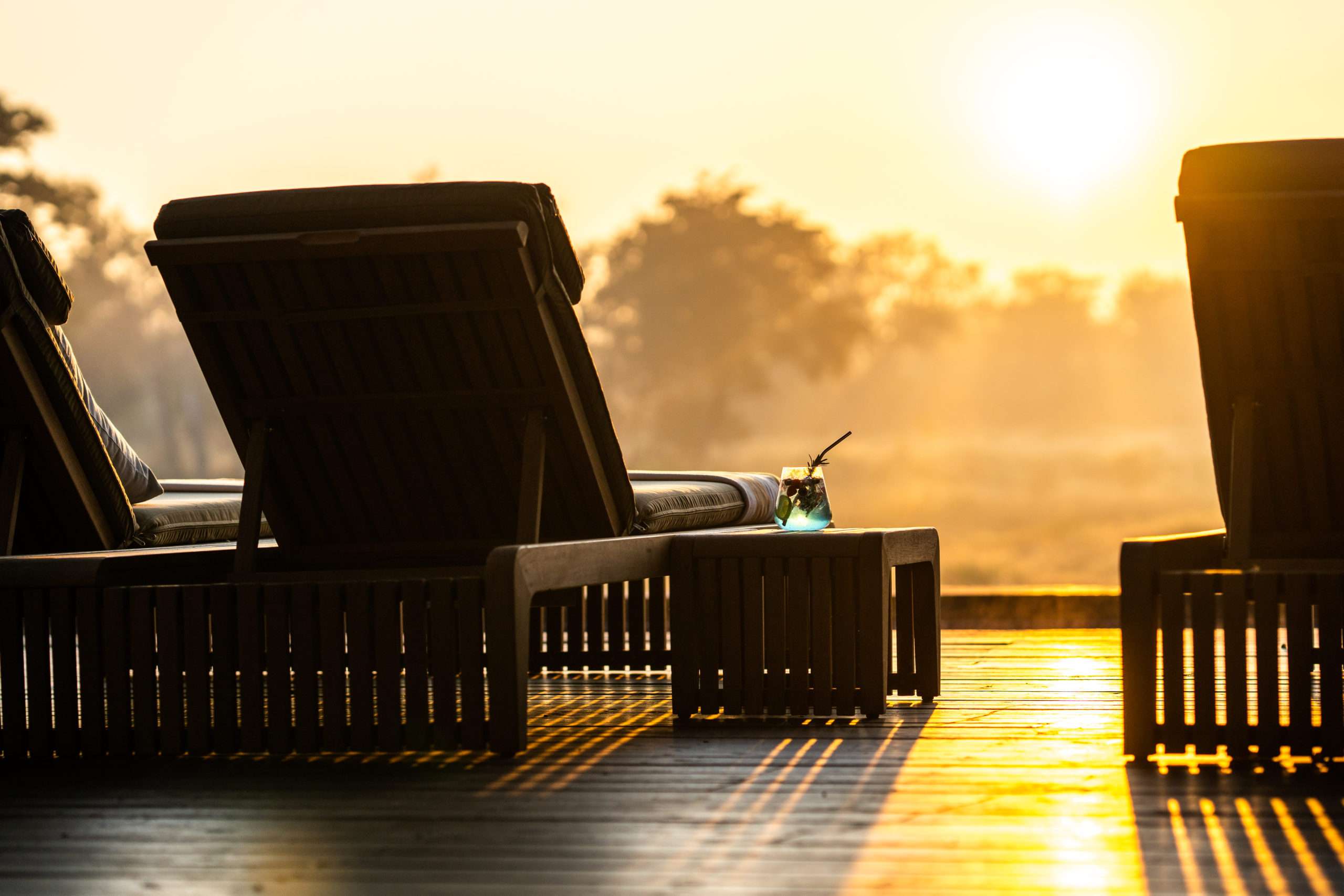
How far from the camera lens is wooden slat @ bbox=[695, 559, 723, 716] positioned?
3227mm

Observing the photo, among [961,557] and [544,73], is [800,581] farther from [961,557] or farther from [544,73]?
[961,557]

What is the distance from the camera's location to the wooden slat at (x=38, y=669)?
286cm

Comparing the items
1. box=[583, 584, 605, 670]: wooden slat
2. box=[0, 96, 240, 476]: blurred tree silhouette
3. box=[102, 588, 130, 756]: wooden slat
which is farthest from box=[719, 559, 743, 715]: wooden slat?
box=[0, 96, 240, 476]: blurred tree silhouette

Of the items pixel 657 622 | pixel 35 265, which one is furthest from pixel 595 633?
pixel 35 265

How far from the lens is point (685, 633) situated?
3230 millimetres

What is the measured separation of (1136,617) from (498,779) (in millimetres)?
1142

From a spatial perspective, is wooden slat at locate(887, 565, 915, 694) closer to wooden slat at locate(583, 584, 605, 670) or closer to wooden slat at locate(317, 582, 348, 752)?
wooden slat at locate(583, 584, 605, 670)

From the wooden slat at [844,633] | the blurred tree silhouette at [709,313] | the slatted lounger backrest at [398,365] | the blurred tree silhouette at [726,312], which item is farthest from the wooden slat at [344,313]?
the blurred tree silhouette at [709,313]

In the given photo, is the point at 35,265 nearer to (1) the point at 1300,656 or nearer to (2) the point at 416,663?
(2) the point at 416,663

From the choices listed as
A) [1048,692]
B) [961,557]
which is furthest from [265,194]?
[961,557]

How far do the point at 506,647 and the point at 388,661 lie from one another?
9.0 inches

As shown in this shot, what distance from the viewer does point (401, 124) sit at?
67.6 feet

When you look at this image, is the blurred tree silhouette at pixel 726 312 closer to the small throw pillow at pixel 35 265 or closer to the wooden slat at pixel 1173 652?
the small throw pillow at pixel 35 265

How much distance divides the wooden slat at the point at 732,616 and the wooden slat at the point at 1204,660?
951 mm
